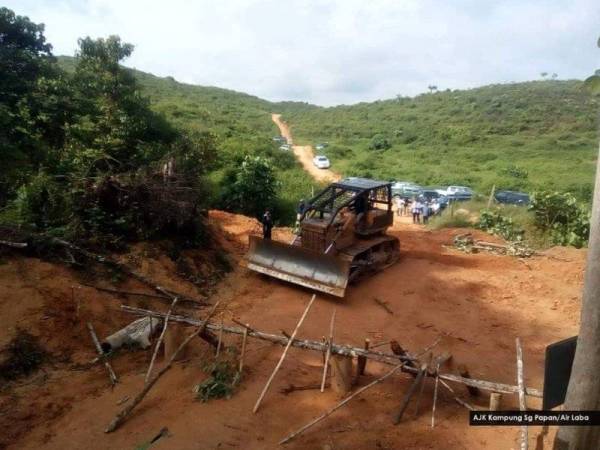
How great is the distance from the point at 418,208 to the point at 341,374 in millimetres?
15816

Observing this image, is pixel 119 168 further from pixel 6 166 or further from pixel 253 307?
pixel 253 307

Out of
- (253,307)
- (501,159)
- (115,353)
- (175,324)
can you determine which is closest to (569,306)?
(253,307)

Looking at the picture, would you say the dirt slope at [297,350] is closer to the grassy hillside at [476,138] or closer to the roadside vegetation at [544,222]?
the roadside vegetation at [544,222]

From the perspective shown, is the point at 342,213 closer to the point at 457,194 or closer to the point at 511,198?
the point at 511,198

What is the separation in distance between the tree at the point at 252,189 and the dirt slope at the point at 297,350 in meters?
5.27

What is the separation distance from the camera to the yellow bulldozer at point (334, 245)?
35.2 feet

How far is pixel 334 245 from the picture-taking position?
11281 millimetres

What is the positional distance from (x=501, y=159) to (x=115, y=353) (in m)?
37.0

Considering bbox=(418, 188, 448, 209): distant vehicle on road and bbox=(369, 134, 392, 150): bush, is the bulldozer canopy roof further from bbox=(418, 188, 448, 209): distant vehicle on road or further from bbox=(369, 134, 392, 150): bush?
bbox=(369, 134, 392, 150): bush

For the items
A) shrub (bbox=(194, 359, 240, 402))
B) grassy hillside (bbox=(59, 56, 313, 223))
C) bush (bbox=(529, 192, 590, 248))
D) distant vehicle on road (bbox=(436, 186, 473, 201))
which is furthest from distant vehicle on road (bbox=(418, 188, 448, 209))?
shrub (bbox=(194, 359, 240, 402))

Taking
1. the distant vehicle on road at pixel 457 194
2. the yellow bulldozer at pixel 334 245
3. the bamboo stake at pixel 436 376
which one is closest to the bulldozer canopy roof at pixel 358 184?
the yellow bulldozer at pixel 334 245

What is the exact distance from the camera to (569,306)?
Result: 10.9 meters

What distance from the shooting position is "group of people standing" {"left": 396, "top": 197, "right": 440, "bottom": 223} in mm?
21422

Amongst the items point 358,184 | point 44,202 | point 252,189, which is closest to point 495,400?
point 358,184
